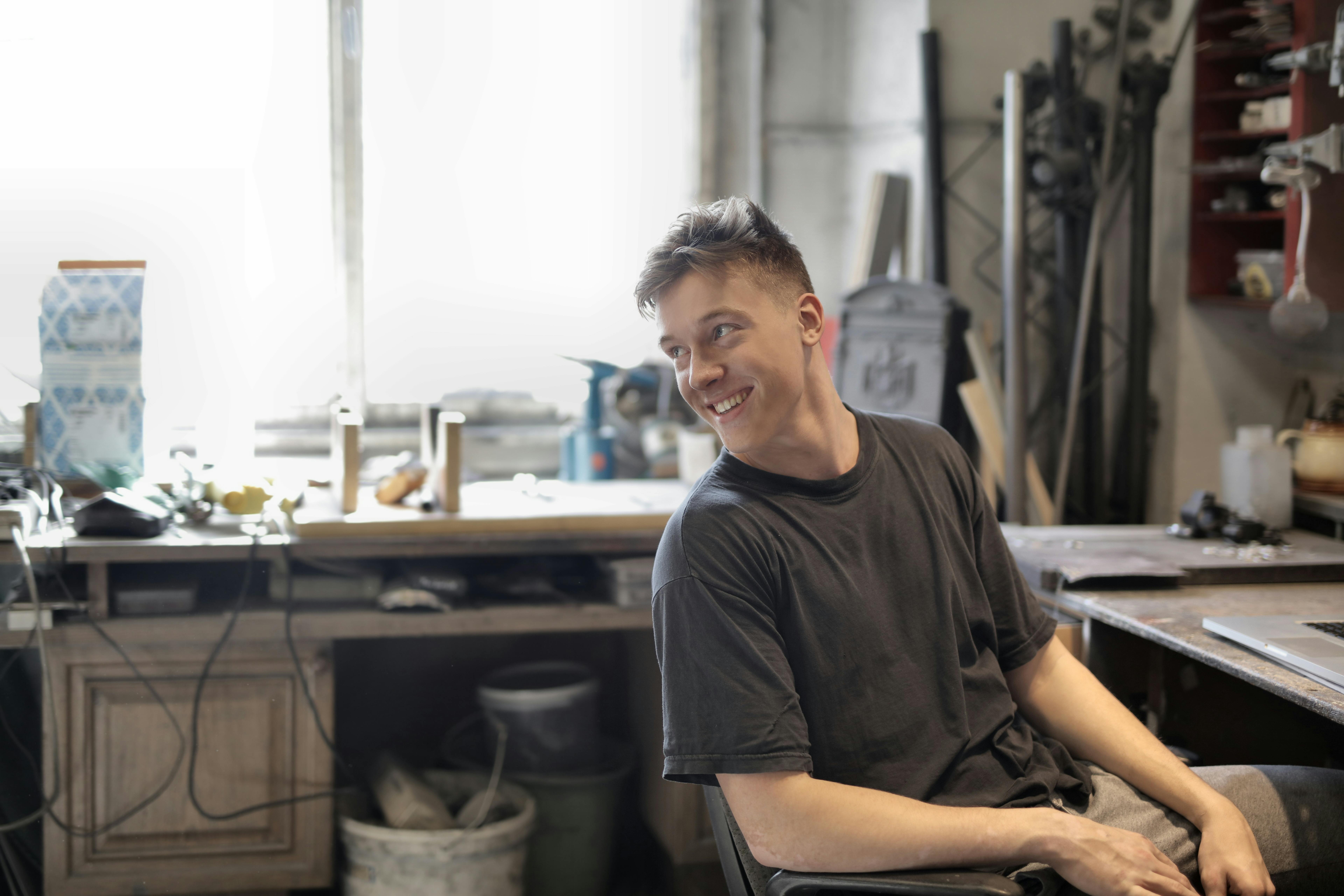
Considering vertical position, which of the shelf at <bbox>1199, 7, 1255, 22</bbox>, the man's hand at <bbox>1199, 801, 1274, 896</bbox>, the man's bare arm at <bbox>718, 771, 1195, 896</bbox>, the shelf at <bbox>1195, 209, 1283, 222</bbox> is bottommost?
the man's hand at <bbox>1199, 801, 1274, 896</bbox>

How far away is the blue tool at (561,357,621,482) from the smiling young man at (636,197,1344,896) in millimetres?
1584

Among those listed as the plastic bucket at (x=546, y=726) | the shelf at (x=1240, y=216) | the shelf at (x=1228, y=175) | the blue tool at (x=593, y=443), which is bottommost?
the plastic bucket at (x=546, y=726)

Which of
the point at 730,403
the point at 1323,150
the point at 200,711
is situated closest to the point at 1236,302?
the point at 1323,150

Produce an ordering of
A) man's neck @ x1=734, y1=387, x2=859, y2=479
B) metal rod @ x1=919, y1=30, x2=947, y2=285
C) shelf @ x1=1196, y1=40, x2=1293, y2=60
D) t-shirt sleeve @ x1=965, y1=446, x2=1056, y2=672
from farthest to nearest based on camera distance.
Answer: metal rod @ x1=919, y1=30, x2=947, y2=285 → shelf @ x1=1196, y1=40, x2=1293, y2=60 → t-shirt sleeve @ x1=965, y1=446, x2=1056, y2=672 → man's neck @ x1=734, y1=387, x2=859, y2=479

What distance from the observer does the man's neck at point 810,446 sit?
1.40 metres

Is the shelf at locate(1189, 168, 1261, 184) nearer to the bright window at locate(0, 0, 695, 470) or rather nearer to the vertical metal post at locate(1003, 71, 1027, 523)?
the vertical metal post at locate(1003, 71, 1027, 523)

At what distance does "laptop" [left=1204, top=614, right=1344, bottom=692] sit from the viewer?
143 cm

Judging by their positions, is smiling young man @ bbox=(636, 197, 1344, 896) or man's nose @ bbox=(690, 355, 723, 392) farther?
man's nose @ bbox=(690, 355, 723, 392)

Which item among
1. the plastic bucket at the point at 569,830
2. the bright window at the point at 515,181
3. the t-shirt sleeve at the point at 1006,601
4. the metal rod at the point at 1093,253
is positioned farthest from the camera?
the bright window at the point at 515,181

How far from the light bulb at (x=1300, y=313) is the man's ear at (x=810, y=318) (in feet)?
4.23


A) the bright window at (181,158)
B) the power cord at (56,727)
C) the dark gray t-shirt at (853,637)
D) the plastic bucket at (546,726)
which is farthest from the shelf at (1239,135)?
the power cord at (56,727)

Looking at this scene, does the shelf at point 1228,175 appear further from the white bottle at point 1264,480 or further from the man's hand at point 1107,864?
the man's hand at point 1107,864

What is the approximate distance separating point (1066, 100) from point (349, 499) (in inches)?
86.3

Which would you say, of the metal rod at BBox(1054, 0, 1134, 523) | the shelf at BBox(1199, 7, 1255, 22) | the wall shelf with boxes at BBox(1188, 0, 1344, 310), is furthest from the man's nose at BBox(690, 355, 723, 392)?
the shelf at BBox(1199, 7, 1255, 22)
